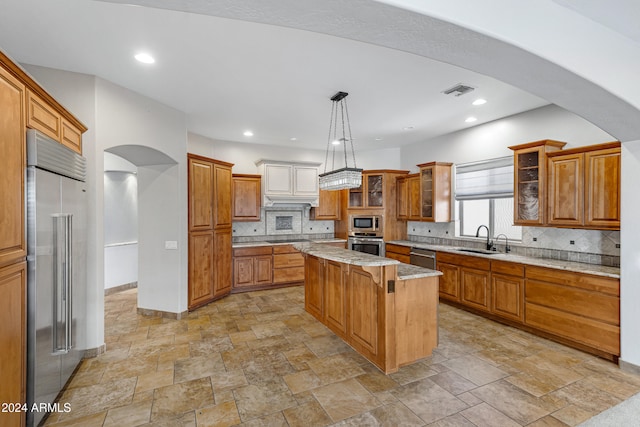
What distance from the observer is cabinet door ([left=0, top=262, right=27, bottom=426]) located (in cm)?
175

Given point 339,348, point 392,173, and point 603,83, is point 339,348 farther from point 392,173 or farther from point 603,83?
point 392,173

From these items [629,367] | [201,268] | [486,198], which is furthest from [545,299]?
[201,268]

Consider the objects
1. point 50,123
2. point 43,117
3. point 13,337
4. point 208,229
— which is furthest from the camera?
point 208,229

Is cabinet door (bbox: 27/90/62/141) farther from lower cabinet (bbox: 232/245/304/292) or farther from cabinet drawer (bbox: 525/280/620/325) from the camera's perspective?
cabinet drawer (bbox: 525/280/620/325)

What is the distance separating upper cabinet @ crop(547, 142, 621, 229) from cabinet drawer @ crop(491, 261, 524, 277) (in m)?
0.68

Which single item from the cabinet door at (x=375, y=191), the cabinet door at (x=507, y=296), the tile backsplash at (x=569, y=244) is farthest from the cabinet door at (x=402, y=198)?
the cabinet door at (x=507, y=296)

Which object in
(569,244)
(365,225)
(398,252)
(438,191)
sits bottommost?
(398,252)

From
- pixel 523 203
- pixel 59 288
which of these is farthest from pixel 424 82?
pixel 59 288

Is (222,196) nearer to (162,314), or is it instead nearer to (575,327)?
(162,314)

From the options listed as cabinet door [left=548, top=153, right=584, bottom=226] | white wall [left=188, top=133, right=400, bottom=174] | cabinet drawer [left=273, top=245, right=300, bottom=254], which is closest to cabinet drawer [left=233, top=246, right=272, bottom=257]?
cabinet drawer [left=273, top=245, right=300, bottom=254]

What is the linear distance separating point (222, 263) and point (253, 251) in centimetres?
72

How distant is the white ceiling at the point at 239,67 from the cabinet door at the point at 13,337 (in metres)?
1.89

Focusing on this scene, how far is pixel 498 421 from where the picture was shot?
222 centimetres

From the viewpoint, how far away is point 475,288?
443 cm
